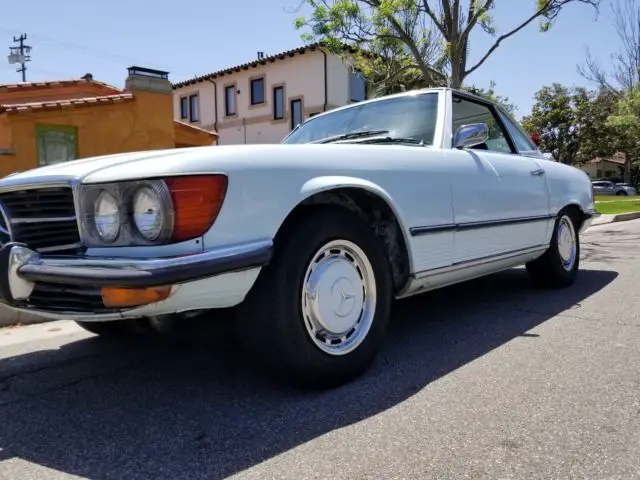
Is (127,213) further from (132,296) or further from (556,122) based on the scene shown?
(556,122)

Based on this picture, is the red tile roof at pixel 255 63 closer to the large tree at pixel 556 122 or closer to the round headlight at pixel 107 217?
the round headlight at pixel 107 217

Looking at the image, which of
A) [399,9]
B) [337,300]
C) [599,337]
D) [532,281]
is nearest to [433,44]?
[399,9]

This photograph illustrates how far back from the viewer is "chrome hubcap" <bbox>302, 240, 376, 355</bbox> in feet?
8.30

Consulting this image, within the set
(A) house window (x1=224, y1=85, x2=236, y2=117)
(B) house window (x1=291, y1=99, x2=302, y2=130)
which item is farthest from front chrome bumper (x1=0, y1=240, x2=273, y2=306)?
(A) house window (x1=224, y1=85, x2=236, y2=117)

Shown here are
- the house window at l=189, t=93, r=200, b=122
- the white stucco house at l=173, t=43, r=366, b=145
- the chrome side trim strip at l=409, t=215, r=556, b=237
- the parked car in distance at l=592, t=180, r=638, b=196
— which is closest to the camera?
the chrome side trim strip at l=409, t=215, r=556, b=237

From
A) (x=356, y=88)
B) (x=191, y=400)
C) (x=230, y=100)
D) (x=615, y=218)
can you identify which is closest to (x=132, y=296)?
(x=191, y=400)

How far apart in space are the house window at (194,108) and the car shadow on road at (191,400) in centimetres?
2683

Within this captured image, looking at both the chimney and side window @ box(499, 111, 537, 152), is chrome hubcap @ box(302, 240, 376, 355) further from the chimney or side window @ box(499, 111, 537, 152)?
the chimney

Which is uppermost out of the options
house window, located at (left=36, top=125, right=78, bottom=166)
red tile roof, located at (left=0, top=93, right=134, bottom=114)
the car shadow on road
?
red tile roof, located at (left=0, top=93, right=134, bottom=114)

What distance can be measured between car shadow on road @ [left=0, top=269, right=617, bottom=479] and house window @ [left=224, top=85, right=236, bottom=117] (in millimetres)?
24592

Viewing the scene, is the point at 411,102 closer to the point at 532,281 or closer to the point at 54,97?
the point at 532,281

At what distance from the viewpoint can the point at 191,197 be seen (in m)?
2.12

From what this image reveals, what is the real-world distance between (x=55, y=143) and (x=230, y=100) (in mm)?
18818

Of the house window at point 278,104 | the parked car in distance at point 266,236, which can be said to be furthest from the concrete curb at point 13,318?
the house window at point 278,104
